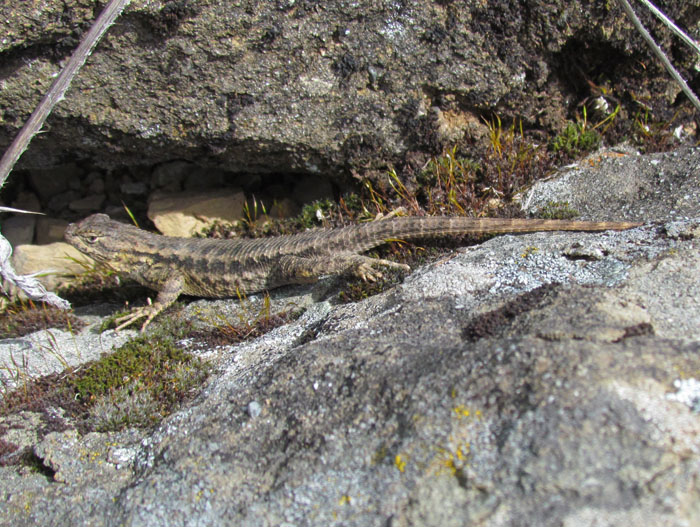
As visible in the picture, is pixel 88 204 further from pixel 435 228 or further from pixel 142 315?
pixel 435 228

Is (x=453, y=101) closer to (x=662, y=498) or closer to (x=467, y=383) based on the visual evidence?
(x=467, y=383)

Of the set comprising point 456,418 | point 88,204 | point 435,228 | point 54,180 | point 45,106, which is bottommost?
point 88,204

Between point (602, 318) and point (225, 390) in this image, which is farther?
point (225, 390)

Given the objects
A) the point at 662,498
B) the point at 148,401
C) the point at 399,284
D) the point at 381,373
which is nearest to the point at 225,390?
the point at 148,401

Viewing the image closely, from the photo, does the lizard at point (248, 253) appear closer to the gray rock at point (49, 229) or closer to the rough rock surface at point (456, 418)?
the rough rock surface at point (456, 418)

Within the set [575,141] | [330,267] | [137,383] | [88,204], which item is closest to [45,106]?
[137,383]

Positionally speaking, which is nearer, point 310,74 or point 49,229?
point 310,74

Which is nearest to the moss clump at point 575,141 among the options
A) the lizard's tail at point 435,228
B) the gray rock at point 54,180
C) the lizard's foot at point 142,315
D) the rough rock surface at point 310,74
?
the rough rock surface at point 310,74
